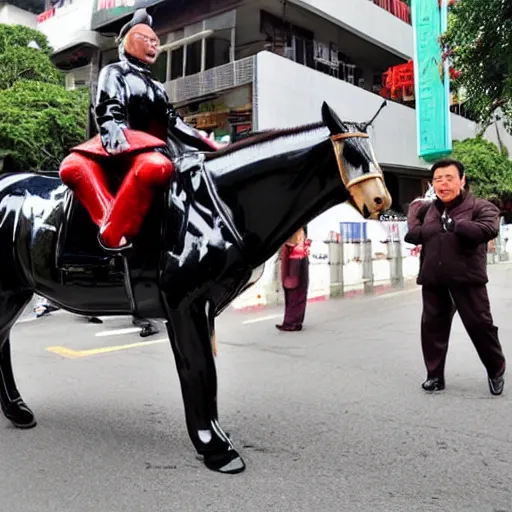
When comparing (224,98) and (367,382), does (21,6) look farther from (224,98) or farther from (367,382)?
(367,382)

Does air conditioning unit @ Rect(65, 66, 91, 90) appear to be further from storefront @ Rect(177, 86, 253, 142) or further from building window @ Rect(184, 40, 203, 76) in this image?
storefront @ Rect(177, 86, 253, 142)

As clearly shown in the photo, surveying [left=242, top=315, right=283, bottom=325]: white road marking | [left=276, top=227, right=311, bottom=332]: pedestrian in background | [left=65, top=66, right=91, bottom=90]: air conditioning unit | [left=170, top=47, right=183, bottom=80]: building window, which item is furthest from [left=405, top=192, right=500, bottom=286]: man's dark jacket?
[left=65, top=66, right=91, bottom=90]: air conditioning unit

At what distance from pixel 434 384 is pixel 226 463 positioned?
2.36 meters

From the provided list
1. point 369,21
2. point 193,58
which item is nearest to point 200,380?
point 193,58

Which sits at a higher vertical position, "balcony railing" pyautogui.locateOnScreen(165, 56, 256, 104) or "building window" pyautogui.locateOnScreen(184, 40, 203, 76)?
"building window" pyautogui.locateOnScreen(184, 40, 203, 76)

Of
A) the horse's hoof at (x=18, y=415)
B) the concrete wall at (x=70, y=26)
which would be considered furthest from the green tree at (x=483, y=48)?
the concrete wall at (x=70, y=26)

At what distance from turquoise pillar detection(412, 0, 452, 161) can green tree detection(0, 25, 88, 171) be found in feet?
36.2

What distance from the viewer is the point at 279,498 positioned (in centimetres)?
279

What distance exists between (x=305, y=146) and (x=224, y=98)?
1540cm

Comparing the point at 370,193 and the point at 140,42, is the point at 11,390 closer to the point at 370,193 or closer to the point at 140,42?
the point at 140,42

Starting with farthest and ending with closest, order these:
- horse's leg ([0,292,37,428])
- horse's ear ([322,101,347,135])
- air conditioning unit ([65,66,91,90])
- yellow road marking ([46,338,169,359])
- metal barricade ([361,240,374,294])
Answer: air conditioning unit ([65,66,91,90]), metal barricade ([361,240,374,294]), yellow road marking ([46,338,169,359]), horse's leg ([0,292,37,428]), horse's ear ([322,101,347,135])

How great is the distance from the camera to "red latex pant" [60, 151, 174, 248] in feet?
9.57

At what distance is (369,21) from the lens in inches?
843

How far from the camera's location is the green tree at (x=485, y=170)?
22.0 metres
